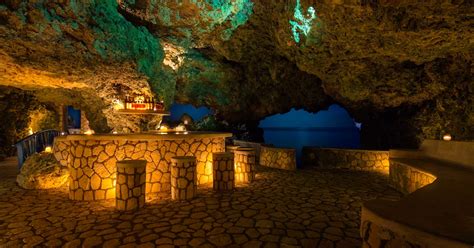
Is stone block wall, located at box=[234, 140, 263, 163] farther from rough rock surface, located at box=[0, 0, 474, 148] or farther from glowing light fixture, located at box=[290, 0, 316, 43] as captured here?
glowing light fixture, located at box=[290, 0, 316, 43]

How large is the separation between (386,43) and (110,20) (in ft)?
31.1

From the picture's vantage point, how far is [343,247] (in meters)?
3.60

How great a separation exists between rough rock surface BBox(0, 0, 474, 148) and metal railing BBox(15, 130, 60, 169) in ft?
7.84

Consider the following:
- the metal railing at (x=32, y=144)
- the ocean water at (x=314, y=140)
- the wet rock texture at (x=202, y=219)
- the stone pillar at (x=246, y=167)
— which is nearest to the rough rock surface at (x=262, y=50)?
the metal railing at (x=32, y=144)

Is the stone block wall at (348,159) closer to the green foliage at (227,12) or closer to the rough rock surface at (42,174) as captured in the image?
the green foliage at (227,12)

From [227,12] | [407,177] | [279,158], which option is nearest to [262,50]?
[227,12]

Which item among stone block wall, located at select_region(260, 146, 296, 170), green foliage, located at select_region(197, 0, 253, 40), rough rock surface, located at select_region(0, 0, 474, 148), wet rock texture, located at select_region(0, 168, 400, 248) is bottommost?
wet rock texture, located at select_region(0, 168, 400, 248)

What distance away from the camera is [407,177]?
6629mm

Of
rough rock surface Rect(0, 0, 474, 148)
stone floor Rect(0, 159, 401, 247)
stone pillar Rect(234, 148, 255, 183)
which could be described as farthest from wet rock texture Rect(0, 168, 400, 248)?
rough rock surface Rect(0, 0, 474, 148)

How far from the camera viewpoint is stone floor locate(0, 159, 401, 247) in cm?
383

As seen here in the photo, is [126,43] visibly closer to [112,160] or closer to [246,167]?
[112,160]

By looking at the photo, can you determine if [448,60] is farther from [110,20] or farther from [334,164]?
[110,20]

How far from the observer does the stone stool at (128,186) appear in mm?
5227

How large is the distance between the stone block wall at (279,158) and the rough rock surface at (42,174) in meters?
7.64
